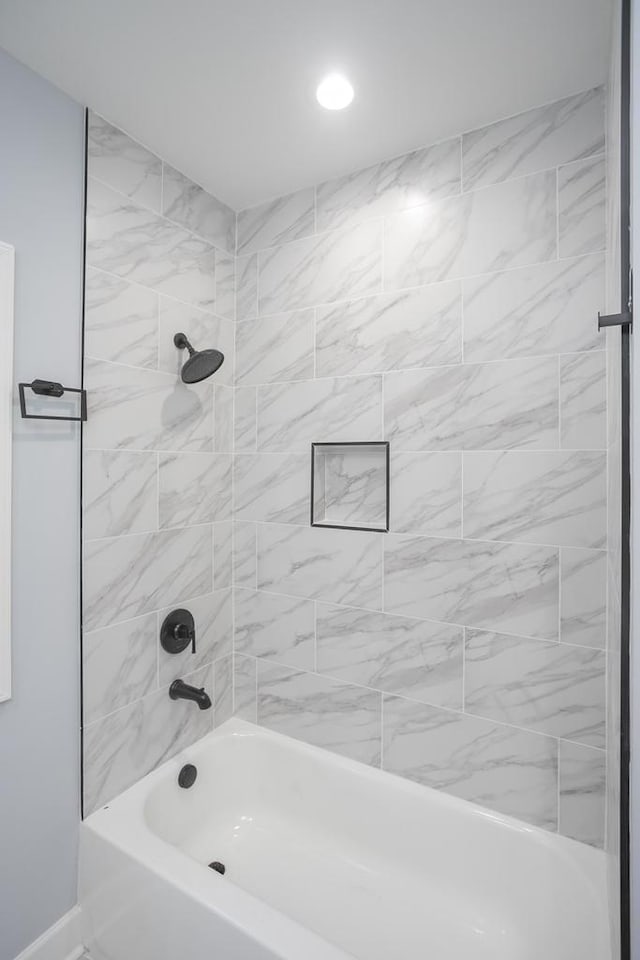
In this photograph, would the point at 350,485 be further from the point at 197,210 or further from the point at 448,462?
the point at 197,210

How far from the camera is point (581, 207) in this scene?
4.75ft

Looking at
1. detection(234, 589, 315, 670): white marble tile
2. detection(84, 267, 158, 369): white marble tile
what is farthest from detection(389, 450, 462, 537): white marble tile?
detection(84, 267, 158, 369): white marble tile

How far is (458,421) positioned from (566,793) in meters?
1.19

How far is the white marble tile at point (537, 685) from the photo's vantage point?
4.70 ft

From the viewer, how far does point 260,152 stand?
176 centimetres

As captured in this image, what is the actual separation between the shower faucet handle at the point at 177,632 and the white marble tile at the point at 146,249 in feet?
3.98

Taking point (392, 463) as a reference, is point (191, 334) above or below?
above

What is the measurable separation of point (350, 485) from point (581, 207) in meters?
1.16

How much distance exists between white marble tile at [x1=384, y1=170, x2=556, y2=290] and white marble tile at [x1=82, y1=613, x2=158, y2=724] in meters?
1.53

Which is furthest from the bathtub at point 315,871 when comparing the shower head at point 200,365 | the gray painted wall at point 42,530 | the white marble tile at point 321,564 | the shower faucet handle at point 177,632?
the shower head at point 200,365

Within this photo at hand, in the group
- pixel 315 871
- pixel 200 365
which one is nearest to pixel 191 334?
pixel 200 365

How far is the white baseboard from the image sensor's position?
138cm

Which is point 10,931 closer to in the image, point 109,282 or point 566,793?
point 566,793

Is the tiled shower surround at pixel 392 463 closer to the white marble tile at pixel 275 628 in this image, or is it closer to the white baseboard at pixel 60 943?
the white marble tile at pixel 275 628
